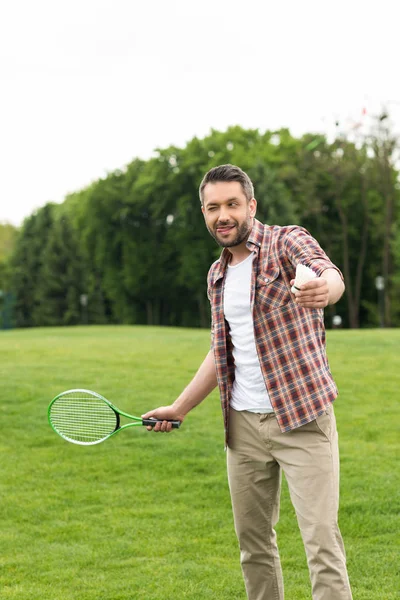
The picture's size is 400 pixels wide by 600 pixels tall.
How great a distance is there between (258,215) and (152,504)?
40637 mm

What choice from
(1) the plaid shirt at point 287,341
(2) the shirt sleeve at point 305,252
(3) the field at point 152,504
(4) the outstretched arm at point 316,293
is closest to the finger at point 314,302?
(4) the outstretched arm at point 316,293

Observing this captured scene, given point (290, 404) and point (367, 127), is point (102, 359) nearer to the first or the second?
point (290, 404)

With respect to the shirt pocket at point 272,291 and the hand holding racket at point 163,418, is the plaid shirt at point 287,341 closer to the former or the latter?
the shirt pocket at point 272,291

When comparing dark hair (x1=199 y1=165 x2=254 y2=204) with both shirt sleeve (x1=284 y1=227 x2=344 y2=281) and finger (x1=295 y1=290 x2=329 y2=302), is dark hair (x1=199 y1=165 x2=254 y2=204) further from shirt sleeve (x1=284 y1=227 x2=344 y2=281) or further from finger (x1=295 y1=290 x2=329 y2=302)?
finger (x1=295 y1=290 x2=329 y2=302)

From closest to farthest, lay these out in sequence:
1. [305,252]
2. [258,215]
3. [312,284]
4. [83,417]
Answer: [312,284], [305,252], [83,417], [258,215]

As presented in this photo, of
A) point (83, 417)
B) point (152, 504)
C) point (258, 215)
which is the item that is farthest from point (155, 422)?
point (258, 215)

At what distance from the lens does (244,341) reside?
403cm

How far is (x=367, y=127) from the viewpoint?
47500 mm

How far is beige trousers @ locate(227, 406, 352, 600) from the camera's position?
146 inches

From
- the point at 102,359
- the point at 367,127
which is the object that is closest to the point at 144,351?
the point at 102,359

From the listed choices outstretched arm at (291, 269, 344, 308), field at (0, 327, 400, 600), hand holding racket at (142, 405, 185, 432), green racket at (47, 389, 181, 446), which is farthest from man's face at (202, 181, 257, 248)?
field at (0, 327, 400, 600)

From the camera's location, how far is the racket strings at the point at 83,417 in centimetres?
483

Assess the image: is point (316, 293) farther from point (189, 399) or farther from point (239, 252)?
point (189, 399)

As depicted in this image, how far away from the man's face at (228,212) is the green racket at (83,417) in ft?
4.45
